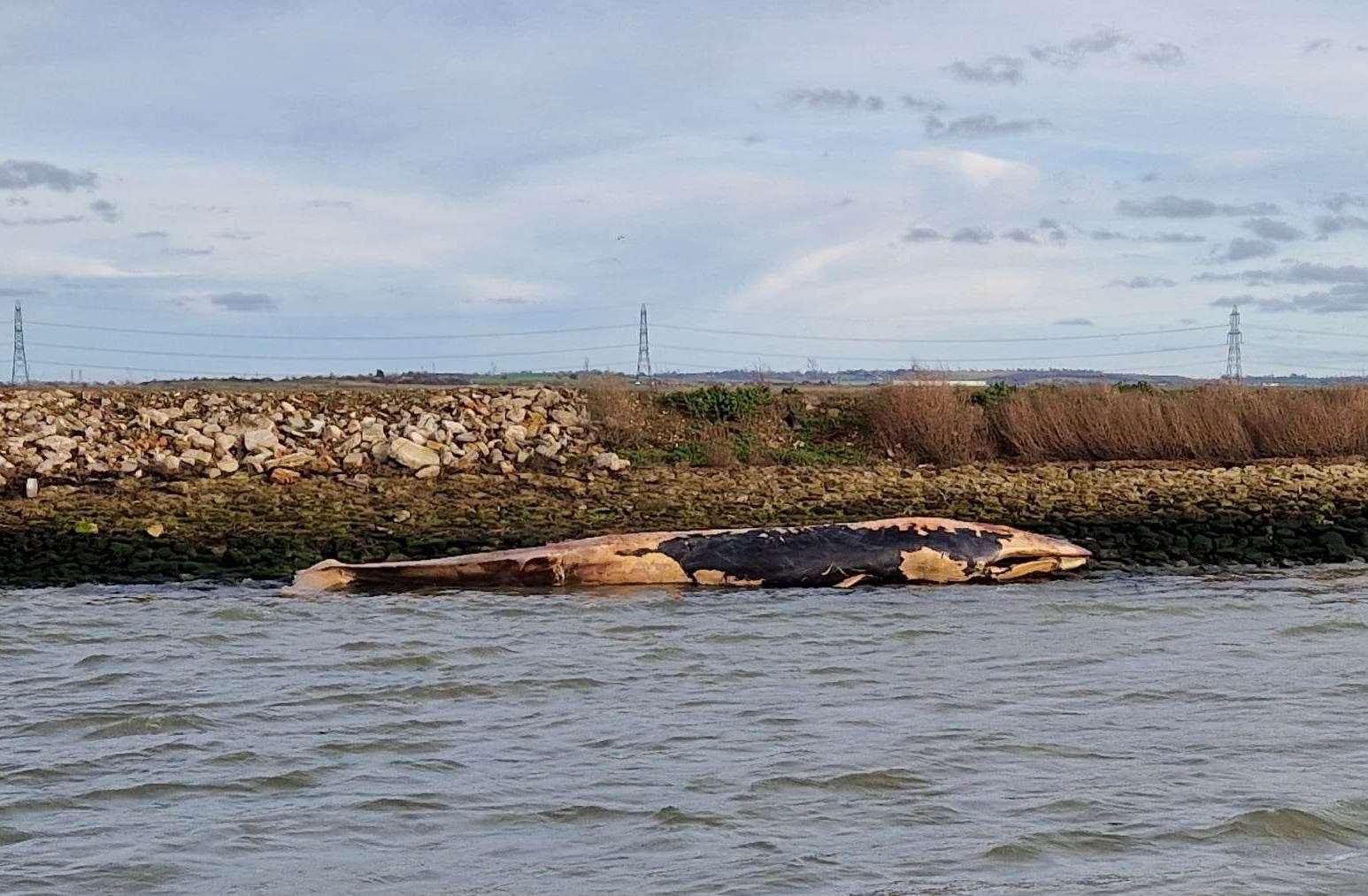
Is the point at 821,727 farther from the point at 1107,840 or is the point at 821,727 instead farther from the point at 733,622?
the point at 733,622

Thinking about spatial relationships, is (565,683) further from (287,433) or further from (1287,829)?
(287,433)

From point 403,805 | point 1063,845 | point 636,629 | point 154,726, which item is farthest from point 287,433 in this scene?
point 1063,845

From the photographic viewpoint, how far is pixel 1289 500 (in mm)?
19297

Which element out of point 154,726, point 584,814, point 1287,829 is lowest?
point 1287,829

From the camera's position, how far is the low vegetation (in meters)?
23.6

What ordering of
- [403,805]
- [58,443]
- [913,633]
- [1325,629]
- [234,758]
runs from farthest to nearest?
[58,443] < [1325,629] < [913,633] < [234,758] < [403,805]

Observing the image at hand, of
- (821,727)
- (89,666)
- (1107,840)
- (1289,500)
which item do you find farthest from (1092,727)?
(1289,500)

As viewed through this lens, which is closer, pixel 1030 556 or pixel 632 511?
pixel 1030 556

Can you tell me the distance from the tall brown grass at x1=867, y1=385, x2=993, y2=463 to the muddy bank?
1.43 meters

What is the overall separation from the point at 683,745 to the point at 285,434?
48.8 feet

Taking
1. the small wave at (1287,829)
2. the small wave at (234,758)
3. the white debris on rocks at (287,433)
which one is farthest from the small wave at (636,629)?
the white debris on rocks at (287,433)

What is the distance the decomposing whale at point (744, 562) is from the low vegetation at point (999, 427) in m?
7.14

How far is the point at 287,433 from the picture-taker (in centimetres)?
A: 2292

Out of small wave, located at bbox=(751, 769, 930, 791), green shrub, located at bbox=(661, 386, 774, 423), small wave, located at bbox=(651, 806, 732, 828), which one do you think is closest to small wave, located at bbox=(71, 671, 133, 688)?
small wave, located at bbox=(651, 806, 732, 828)
